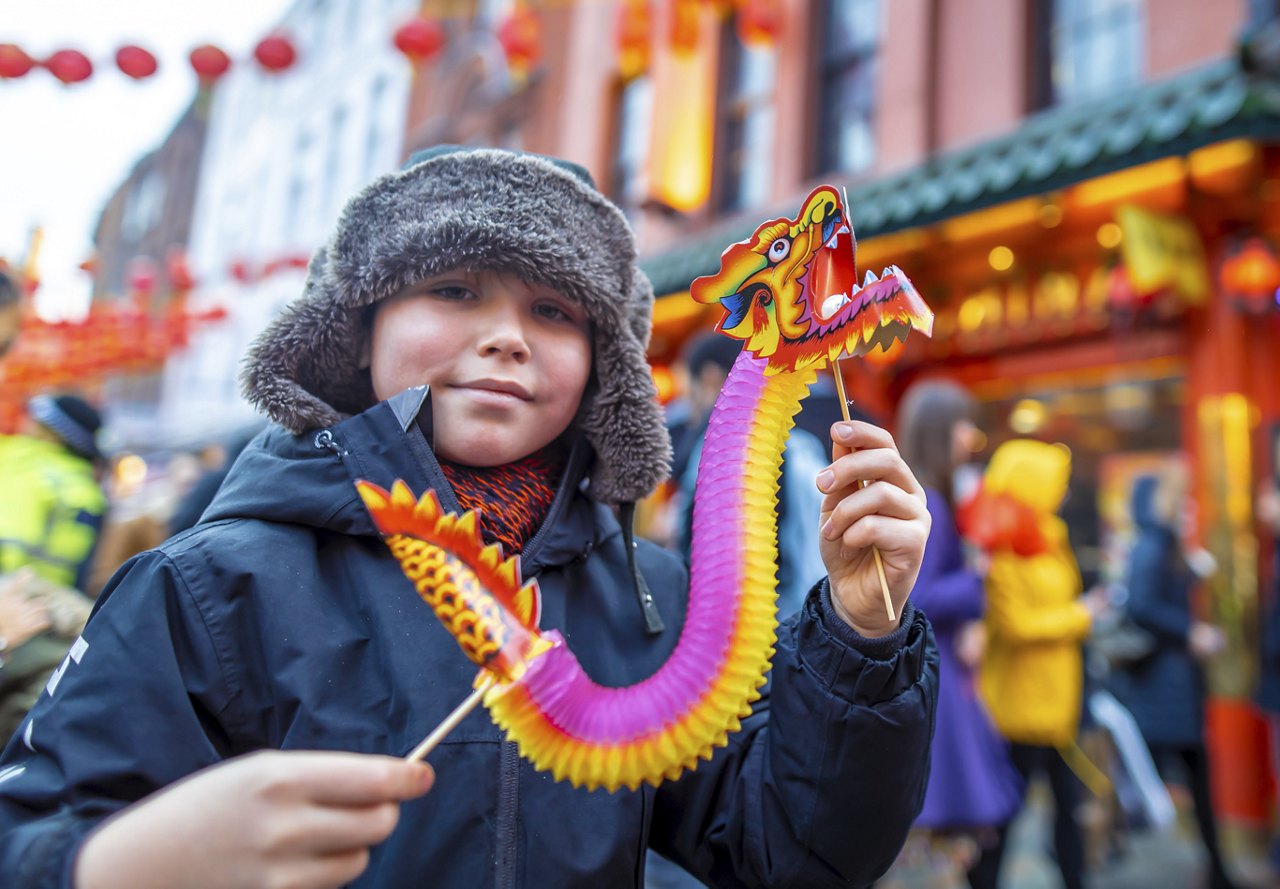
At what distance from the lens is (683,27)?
7.66 metres

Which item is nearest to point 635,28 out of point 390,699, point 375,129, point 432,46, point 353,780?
point 432,46

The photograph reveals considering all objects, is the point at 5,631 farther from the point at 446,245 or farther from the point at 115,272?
the point at 115,272

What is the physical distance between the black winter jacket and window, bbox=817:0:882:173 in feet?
21.3

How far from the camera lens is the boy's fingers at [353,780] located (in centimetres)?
A: 66

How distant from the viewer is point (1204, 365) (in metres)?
5.02

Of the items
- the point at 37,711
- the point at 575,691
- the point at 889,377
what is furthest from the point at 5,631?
the point at 889,377

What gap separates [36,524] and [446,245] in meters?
2.04

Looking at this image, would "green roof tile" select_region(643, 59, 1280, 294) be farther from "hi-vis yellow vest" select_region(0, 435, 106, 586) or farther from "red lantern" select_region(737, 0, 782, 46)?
"hi-vis yellow vest" select_region(0, 435, 106, 586)

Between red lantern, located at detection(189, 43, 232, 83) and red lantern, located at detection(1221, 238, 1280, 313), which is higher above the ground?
red lantern, located at detection(189, 43, 232, 83)

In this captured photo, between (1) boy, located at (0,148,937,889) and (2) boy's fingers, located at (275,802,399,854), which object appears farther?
(1) boy, located at (0,148,937,889)

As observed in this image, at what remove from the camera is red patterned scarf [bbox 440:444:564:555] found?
1.11m

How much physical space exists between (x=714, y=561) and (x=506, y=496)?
0.99ft


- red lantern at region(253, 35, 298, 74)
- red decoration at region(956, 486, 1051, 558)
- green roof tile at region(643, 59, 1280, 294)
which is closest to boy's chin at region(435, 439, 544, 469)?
red decoration at region(956, 486, 1051, 558)

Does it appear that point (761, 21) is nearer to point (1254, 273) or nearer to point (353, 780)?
point (1254, 273)
